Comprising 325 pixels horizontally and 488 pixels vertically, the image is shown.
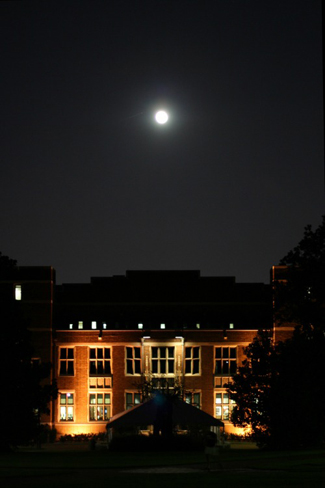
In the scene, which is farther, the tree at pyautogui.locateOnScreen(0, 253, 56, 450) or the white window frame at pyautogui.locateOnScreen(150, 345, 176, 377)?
the white window frame at pyautogui.locateOnScreen(150, 345, 176, 377)

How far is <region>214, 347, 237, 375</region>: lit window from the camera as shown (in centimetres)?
7869

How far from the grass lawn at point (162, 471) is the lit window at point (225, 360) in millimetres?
33988

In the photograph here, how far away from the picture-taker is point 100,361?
7869 centimetres

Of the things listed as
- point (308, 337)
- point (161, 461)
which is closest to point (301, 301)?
point (308, 337)

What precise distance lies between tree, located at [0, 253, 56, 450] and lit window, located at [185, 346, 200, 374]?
1090 inches

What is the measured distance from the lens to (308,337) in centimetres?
4425

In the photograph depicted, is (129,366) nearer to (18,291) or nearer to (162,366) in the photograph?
(162,366)

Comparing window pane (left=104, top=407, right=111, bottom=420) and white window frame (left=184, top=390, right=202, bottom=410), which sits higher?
white window frame (left=184, top=390, right=202, bottom=410)

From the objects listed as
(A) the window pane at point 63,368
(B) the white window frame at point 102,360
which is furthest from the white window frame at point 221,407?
(A) the window pane at point 63,368

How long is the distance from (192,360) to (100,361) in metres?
7.72

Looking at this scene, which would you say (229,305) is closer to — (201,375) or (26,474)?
(201,375)

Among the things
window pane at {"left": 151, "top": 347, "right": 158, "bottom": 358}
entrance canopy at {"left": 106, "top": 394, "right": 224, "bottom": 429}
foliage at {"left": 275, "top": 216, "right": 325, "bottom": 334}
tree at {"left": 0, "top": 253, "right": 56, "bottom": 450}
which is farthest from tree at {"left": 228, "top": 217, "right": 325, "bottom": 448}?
window pane at {"left": 151, "top": 347, "right": 158, "bottom": 358}

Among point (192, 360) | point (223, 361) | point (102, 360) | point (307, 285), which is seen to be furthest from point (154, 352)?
point (307, 285)

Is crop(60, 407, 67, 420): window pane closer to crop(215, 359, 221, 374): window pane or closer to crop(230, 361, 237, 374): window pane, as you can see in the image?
crop(215, 359, 221, 374): window pane
